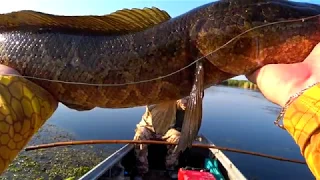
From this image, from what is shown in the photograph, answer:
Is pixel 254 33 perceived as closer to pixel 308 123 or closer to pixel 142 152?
pixel 308 123

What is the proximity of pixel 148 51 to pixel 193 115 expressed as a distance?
63 cm

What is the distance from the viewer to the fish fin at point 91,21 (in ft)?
9.15

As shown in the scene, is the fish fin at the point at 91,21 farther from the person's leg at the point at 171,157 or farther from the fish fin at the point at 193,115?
the person's leg at the point at 171,157

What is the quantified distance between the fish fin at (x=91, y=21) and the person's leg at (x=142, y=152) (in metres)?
4.65

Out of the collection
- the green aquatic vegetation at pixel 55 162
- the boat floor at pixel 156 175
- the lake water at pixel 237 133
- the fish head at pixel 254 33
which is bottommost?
the lake water at pixel 237 133

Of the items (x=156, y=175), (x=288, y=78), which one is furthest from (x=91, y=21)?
(x=156, y=175)

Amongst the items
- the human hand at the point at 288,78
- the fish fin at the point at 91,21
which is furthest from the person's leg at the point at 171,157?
the human hand at the point at 288,78

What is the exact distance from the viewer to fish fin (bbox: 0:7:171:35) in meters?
2.79

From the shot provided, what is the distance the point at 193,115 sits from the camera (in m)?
2.44

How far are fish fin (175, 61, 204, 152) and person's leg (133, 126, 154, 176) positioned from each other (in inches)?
193

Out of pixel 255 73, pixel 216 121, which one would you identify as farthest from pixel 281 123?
pixel 216 121

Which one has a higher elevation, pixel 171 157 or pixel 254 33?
pixel 254 33

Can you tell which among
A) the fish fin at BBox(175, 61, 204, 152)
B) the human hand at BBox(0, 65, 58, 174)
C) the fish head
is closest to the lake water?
the fish fin at BBox(175, 61, 204, 152)

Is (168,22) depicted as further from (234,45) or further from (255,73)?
(255,73)
